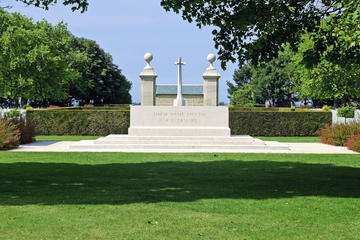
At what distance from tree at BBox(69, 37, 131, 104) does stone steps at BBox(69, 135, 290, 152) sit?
126 ft

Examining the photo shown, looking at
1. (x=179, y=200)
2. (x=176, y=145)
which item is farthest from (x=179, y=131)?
(x=179, y=200)

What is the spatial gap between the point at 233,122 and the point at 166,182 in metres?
19.5

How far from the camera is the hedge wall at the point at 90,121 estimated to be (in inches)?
1127

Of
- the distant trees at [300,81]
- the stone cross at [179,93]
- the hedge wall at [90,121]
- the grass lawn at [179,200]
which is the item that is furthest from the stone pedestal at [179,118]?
the grass lawn at [179,200]

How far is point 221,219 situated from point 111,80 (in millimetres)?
57374

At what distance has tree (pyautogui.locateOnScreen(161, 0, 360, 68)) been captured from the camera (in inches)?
316

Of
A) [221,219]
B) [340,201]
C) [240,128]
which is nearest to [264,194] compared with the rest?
[340,201]

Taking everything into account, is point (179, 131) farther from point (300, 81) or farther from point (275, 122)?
point (300, 81)

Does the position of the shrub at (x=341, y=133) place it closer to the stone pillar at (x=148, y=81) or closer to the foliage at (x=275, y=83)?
the stone pillar at (x=148, y=81)

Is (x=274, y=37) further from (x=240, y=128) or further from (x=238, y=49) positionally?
(x=240, y=128)

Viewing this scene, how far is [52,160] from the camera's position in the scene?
1444 cm

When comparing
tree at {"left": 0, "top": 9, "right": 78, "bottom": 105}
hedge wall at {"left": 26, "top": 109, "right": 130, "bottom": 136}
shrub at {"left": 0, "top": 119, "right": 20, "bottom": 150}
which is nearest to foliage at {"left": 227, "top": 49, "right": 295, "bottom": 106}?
tree at {"left": 0, "top": 9, "right": 78, "bottom": 105}

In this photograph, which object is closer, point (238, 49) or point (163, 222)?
point (163, 222)

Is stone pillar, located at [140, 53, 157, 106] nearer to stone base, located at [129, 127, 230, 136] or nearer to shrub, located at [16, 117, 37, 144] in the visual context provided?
Answer: stone base, located at [129, 127, 230, 136]
